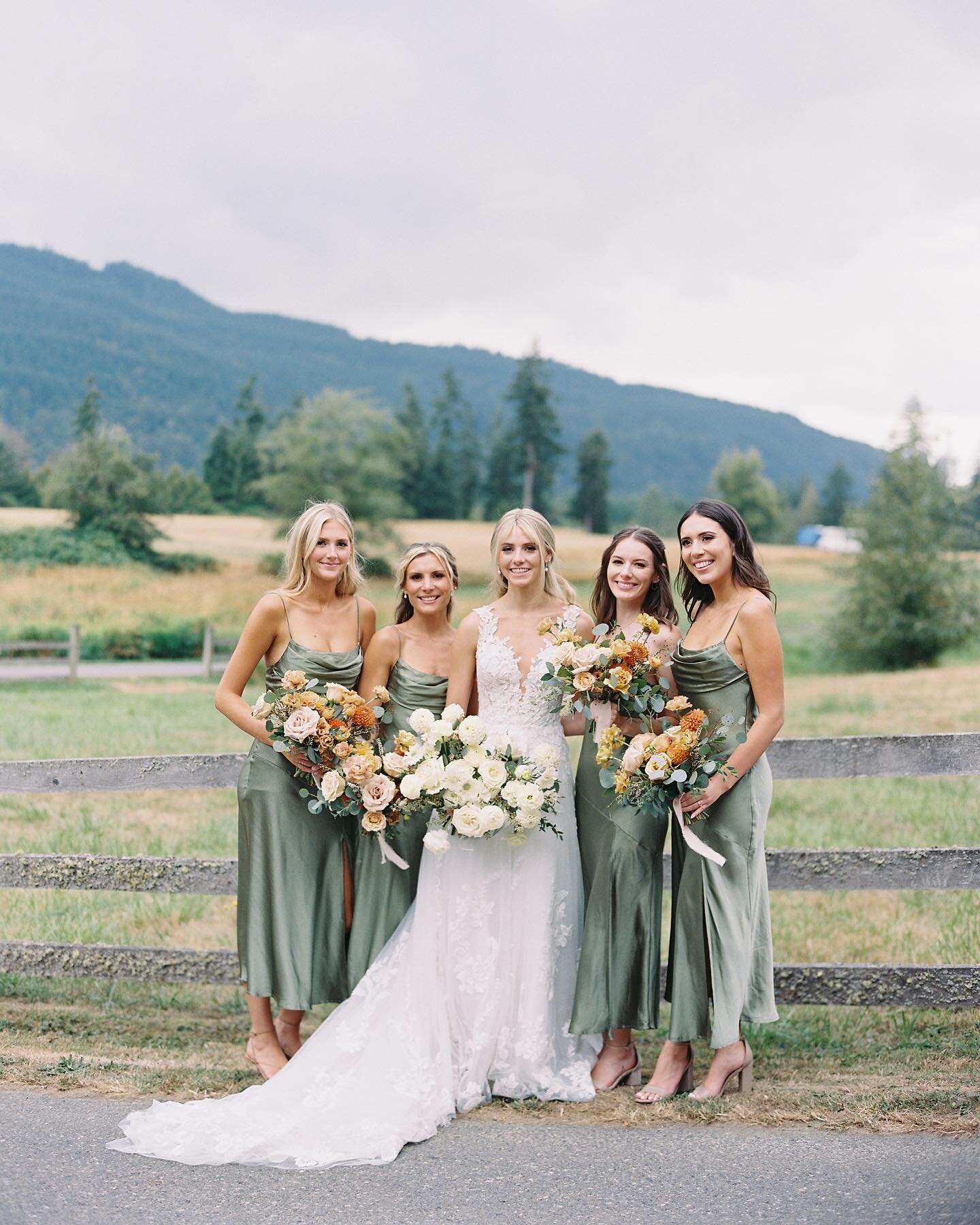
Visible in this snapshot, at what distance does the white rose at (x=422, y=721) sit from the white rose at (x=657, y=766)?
92 cm

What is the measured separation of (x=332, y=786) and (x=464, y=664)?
78 cm

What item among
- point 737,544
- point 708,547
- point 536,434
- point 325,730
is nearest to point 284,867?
point 325,730

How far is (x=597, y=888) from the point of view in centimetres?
488

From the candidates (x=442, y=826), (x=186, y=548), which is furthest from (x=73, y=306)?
(x=442, y=826)

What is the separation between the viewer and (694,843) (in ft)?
15.1

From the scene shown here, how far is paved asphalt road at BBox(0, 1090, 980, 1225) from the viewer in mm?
3592

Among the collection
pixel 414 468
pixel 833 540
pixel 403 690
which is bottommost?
pixel 403 690

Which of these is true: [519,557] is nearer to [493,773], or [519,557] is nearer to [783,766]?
[493,773]

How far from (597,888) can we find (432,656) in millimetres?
1236

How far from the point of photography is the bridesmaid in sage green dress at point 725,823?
4.59 metres

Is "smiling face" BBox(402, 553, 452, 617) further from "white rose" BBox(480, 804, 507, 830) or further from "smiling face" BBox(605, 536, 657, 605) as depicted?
"white rose" BBox(480, 804, 507, 830)

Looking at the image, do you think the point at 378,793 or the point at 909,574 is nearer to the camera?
the point at 378,793

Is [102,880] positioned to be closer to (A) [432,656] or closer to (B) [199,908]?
(A) [432,656]

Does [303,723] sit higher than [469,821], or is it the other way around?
[303,723]
